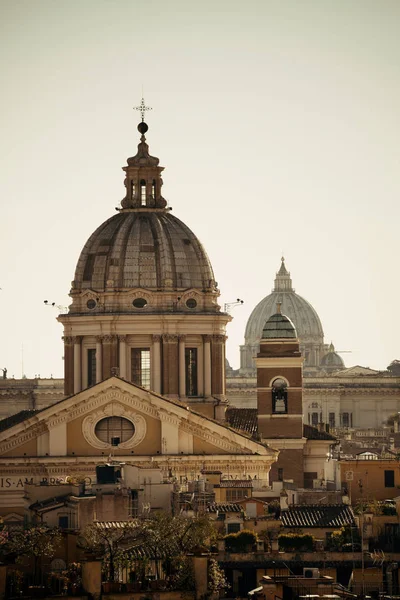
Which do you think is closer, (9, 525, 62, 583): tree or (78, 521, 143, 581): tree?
(78, 521, 143, 581): tree

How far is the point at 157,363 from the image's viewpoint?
14850 cm

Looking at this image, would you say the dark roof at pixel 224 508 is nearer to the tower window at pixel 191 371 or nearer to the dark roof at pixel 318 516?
the dark roof at pixel 318 516

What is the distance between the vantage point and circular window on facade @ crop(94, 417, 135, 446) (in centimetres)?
13212

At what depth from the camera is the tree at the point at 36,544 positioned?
101 meters

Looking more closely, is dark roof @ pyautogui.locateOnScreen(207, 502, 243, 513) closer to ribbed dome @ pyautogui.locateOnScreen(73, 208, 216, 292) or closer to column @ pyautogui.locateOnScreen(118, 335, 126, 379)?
column @ pyautogui.locateOnScreen(118, 335, 126, 379)

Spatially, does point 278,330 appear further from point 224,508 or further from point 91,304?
point 224,508

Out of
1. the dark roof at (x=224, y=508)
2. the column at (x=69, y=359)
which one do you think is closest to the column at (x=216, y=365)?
the column at (x=69, y=359)

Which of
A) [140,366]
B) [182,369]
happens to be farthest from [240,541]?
[140,366]

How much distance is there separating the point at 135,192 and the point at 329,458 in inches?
676

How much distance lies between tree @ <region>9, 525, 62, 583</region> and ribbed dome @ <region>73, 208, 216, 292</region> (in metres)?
43.8

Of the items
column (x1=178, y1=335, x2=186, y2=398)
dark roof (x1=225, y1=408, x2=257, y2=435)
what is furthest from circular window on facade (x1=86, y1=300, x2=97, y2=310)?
dark roof (x1=225, y1=408, x2=257, y2=435)

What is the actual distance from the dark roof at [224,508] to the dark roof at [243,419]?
91.5ft

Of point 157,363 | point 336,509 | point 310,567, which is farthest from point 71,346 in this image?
point 310,567

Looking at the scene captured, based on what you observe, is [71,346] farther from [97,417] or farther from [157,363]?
[97,417]
